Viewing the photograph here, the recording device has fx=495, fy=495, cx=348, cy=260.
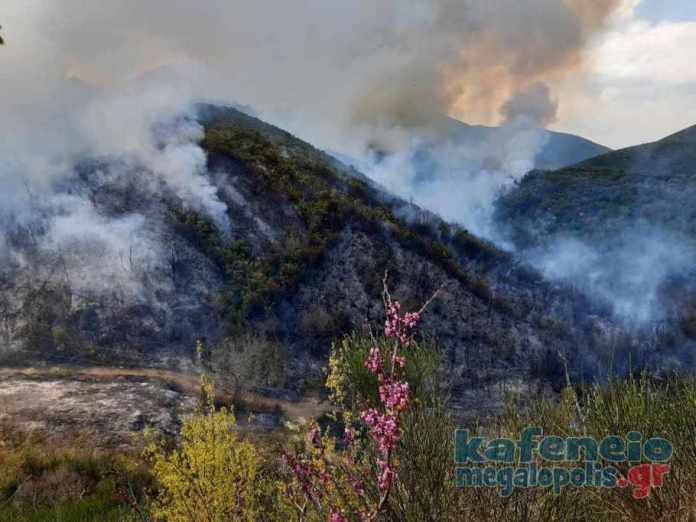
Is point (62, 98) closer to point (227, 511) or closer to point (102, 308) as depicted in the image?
point (102, 308)

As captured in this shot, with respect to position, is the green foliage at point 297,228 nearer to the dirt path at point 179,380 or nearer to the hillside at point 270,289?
the hillside at point 270,289

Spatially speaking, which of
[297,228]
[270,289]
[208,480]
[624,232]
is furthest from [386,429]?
[624,232]

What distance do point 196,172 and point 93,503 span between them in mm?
27203

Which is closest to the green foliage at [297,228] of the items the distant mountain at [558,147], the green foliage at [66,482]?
the green foliage at [66,482]

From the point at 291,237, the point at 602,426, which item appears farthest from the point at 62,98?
the point at 602,426

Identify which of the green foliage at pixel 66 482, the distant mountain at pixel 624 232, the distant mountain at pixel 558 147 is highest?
the distant mountain at pixel 558 147

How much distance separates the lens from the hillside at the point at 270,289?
22.9 metres

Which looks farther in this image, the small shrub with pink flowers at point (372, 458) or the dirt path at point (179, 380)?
the dirt path at point (179, 380)

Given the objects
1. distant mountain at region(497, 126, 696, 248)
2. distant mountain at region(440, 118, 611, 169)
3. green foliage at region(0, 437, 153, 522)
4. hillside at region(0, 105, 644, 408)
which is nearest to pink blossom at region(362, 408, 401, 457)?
green foliage at region(0, 437, 153, 522)

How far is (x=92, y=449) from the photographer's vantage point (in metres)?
13.2

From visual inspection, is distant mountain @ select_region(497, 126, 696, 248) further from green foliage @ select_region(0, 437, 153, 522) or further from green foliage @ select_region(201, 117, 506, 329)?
green foliage @ select_region(0, 437, 153, 522)

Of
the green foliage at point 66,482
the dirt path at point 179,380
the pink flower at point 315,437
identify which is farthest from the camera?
the dirt path at point 179,380

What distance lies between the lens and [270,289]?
27688 mm

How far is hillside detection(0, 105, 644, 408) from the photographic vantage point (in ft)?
75.0
